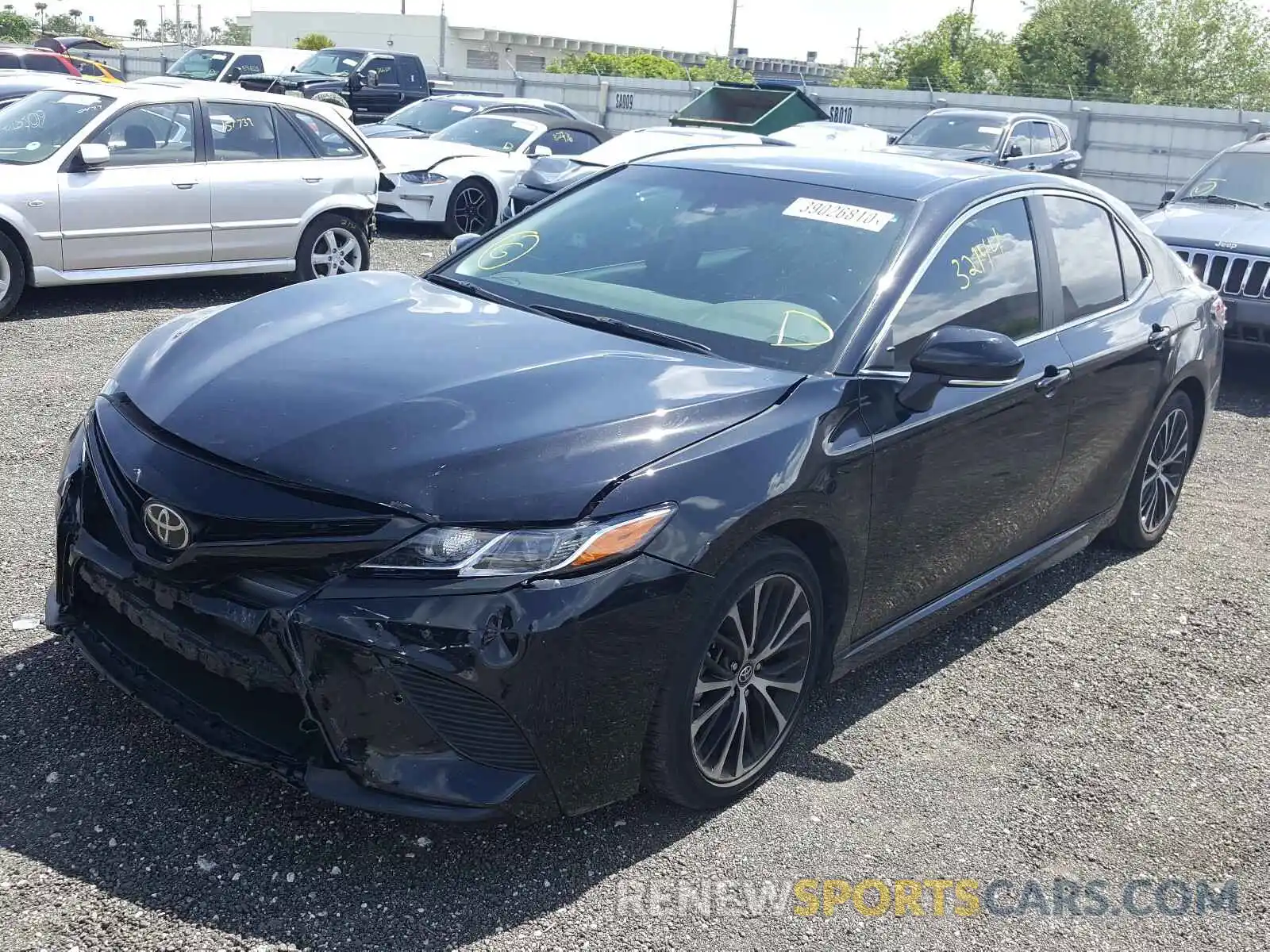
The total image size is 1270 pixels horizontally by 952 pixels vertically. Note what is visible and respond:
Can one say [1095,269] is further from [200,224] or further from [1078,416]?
[200,224]

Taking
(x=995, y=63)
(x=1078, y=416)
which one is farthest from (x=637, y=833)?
(x=995, y=63)

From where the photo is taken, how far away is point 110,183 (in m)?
8.95

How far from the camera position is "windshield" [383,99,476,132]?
16625mm

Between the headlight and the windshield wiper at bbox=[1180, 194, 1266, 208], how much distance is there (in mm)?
9066

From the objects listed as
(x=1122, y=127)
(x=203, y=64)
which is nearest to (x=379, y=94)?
(x=203, y=64)

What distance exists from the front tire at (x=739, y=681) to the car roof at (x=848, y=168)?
1.49m

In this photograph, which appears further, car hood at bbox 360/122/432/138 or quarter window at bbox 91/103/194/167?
car hood at bbox 360/122/432/138

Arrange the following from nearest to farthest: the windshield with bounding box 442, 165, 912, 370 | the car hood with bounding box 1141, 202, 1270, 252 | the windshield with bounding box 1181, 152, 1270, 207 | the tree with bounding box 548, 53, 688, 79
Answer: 1. the windshield with bounding box 442, 165, 912, 370
2. the car hood with bounding box 1141, 202, 1270, 252
3. the windshield with bounding box 1181, 152, 1270, 207
4. the tree with bounding box 548, 53, 688, 79

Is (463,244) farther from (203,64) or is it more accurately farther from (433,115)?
(203,64)

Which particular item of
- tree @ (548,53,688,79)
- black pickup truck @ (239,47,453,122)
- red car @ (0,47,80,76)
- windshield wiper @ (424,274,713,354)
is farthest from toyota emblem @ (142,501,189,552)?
tree @ (548,53,688,79)

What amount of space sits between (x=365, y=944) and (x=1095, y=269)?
3.72 meters

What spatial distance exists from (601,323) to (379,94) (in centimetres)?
2367

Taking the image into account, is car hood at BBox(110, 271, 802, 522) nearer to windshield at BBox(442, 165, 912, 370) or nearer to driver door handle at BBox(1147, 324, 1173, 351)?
windshield at BBox(442, 165, 912, 370)

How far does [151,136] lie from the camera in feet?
30.5
